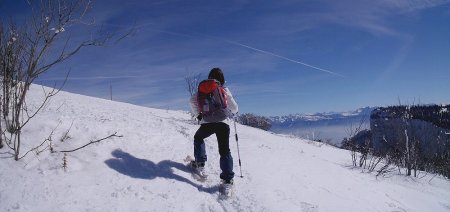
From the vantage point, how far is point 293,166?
7934mm

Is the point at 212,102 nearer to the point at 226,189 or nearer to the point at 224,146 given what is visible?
the point at 224,146

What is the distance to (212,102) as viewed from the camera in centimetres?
582

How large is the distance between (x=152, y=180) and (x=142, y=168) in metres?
0.41

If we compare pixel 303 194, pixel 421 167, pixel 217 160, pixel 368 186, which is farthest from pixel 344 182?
pixel 421 167

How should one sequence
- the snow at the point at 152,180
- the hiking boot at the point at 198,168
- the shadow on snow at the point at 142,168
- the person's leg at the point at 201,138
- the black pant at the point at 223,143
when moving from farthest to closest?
the hiking boot at the point at 198,168
the person's leg at the point at 201,138
the black pant at the point at 223,143
the shadow on snow at the point at 142,168
the snow at the point at 152,180

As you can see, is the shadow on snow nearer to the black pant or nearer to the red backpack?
the black pant

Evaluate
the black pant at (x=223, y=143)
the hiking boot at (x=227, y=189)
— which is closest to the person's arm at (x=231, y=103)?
the black pant at (x=223, y=143)

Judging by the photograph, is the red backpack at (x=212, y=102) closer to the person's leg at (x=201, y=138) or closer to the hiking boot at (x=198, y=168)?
the person's leg at (x=201, y=138)

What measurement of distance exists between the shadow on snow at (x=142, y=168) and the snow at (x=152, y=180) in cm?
2

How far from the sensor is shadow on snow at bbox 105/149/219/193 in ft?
18.1

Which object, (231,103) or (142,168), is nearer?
(142,168)

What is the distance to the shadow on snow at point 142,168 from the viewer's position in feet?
18.1

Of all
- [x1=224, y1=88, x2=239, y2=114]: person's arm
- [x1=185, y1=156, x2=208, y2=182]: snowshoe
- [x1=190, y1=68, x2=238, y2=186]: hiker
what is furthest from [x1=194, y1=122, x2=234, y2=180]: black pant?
[x1=185, y1=156, x2=208, y2=182]: snowshoe

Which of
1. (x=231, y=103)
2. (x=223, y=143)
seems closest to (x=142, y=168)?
(x=223, y=143)
